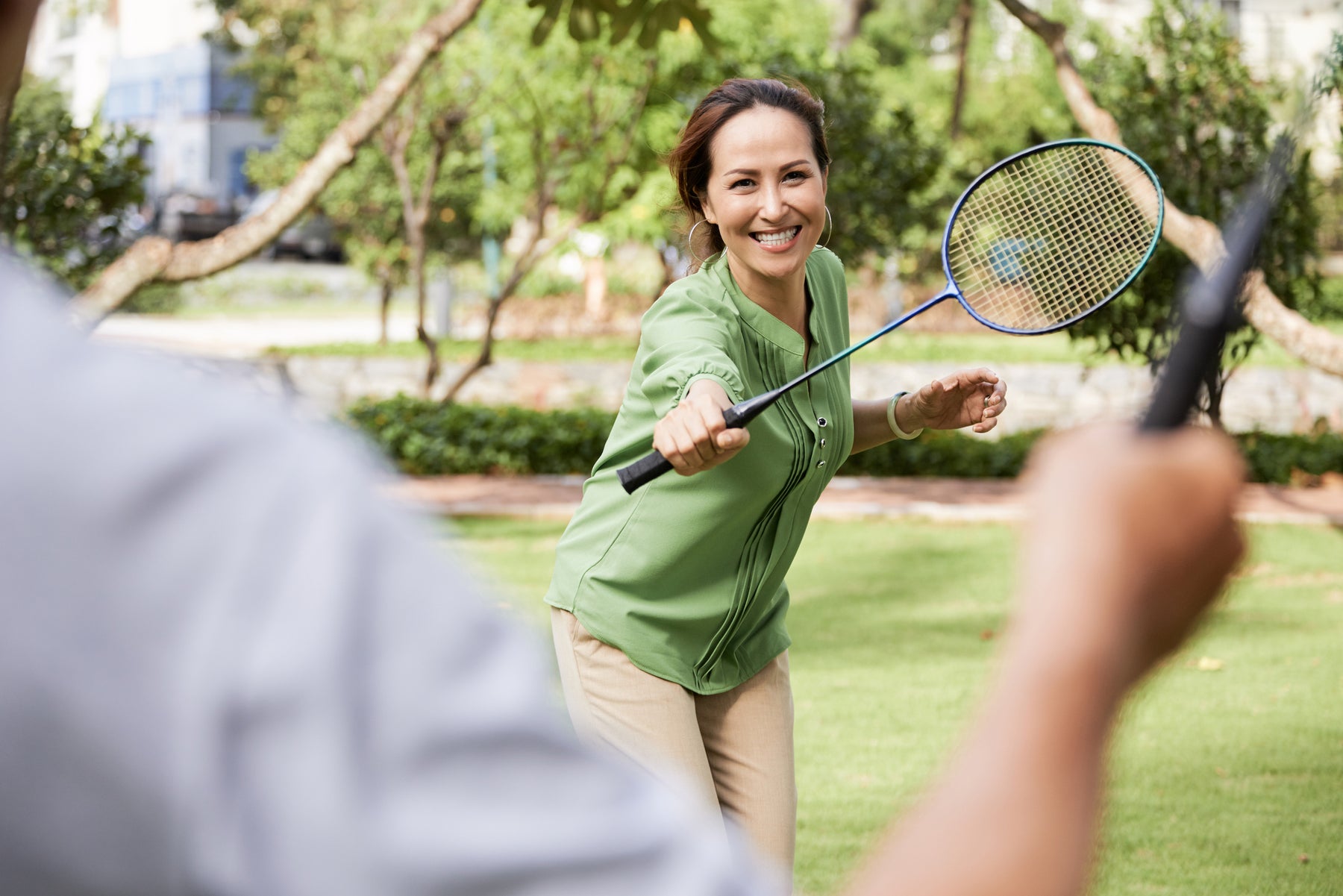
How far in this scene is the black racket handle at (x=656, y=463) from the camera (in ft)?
7.95

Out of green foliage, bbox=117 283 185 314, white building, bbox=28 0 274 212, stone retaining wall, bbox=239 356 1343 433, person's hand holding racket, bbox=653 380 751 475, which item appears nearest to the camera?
person's hand holding racket, bbox=653 380 751 475

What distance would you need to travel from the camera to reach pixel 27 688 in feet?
1.80

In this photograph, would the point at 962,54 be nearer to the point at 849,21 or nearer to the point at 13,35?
the point at 849,21

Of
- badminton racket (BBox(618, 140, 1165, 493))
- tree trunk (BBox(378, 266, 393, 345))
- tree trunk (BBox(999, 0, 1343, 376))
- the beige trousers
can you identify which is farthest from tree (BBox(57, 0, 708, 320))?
tree trunk (BBox(378, 266, 393, 345))

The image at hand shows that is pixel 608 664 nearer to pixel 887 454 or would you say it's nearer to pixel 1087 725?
pixel 1087 725

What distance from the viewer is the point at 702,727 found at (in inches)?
111

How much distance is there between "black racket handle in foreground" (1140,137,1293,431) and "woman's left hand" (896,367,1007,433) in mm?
1970

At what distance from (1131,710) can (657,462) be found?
1064 mm

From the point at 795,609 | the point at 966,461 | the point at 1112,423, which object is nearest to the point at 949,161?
the point at 966,461

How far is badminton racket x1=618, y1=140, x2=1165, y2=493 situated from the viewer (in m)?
3.50

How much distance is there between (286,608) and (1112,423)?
1.33 feet

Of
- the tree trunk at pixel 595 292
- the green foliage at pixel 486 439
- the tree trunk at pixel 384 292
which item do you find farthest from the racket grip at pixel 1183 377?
the tree trunk at pixel 595 292

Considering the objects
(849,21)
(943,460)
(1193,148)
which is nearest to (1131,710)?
(1193,148)

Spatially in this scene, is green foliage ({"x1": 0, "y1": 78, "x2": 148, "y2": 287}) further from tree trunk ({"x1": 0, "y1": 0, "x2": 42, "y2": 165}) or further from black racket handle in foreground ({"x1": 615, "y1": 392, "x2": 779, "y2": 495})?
tree trunk ({"x1": 0, "y1": 0, "x2": 42, "y2": 165})
